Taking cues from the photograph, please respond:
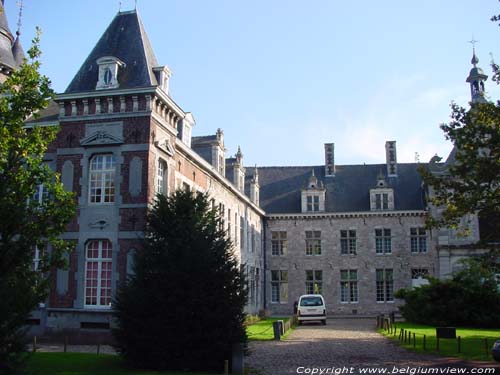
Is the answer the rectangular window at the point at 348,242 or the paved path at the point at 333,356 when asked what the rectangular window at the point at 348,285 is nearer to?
the rectangular window at the point at 348,242


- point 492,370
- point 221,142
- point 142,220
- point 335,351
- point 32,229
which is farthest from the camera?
point 221,142

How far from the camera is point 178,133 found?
24547 mm

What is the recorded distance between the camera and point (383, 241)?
40.6 meters

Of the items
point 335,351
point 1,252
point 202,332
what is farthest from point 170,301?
point 335,351

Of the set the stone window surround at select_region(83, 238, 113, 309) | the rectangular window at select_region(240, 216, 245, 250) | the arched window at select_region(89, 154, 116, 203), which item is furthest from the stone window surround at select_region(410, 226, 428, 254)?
the stone window surround at select_region(83, 238, 113, 309)

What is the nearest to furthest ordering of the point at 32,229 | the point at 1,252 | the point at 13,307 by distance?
the point at 13,307 → the point at 1,252 → the point at 32,229

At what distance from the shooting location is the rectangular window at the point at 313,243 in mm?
41375

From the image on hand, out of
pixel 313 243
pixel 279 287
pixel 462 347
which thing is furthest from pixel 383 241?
pixel 462 347

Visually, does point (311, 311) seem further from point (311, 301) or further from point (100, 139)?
point (100, 139)

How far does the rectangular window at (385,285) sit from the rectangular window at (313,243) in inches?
189

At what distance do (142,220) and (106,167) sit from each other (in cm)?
267

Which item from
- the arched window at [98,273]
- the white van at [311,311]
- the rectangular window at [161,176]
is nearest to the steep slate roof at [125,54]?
the rectangular window at [161,176]

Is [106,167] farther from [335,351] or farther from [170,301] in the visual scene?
[335,351]

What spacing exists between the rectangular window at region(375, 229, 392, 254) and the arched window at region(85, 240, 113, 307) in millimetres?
25675
